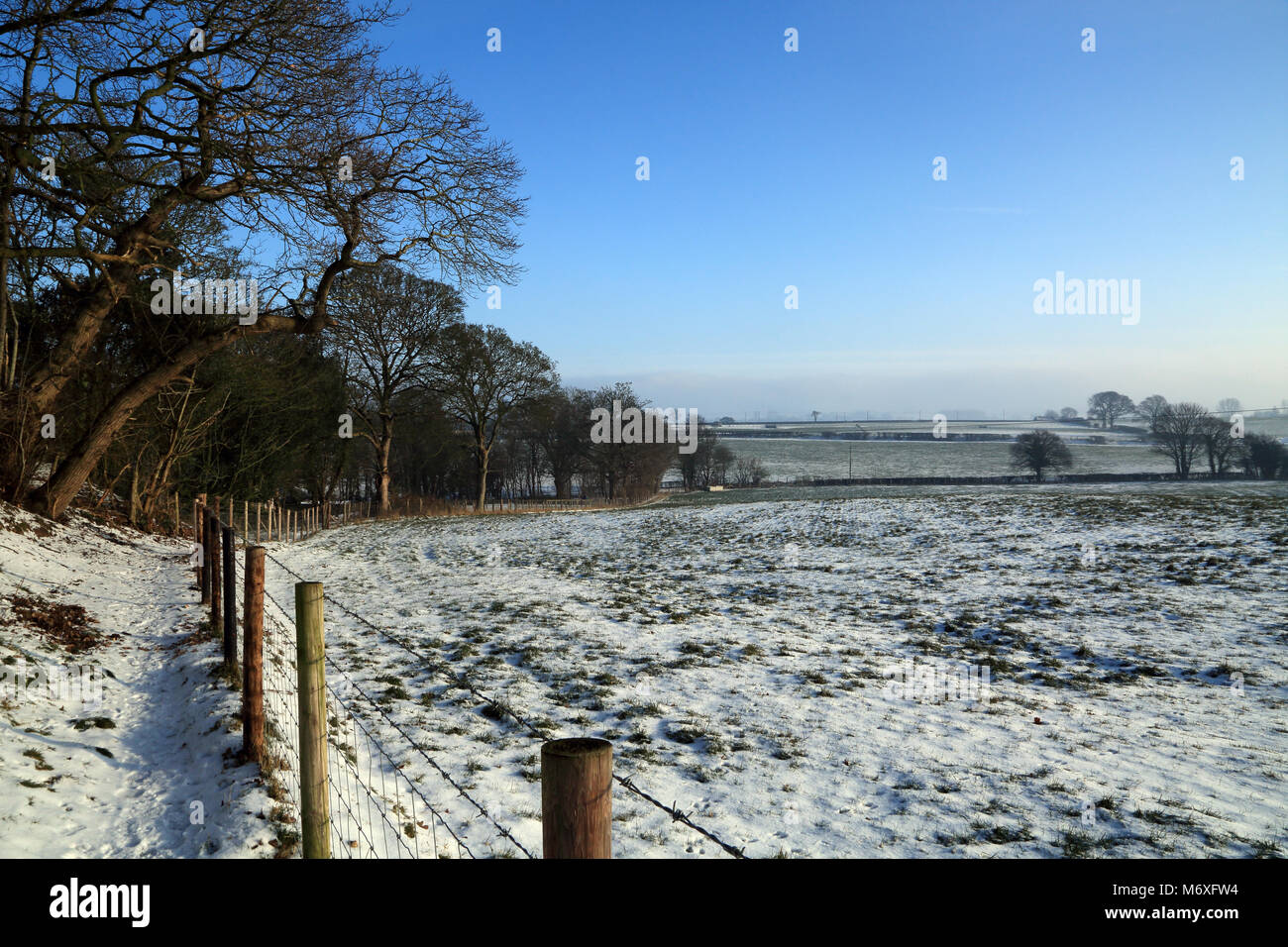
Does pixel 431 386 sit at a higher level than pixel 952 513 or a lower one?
higher

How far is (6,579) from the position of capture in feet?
31.7

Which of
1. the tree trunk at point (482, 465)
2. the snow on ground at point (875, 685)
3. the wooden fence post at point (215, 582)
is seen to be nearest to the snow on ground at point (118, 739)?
the wooden fence post at point (215, 582)

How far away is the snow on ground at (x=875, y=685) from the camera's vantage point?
5.07 m

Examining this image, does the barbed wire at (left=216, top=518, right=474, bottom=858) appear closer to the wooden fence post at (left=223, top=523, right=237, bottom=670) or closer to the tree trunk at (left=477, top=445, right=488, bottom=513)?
the wooden fence post at (left=223, top=523, right=237, bottom=670)

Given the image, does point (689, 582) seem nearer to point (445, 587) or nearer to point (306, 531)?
point (445, 587)

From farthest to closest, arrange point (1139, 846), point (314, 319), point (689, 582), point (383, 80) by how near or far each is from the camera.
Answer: point (314, 319)
point (689, 582)
point (383, 80)
point (1139, 846)

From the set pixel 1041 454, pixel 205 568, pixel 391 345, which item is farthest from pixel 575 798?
pixel 1041 454

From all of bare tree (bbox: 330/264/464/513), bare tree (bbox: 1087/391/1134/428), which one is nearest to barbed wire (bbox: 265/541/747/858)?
bare tree (bbox: 330/264/464/513)

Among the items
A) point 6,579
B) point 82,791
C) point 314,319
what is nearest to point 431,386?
point 314,319

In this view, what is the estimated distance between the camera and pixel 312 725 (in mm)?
3766

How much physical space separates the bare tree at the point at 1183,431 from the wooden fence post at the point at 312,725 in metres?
71.0

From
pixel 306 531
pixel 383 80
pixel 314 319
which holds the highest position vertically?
pixel 383 80

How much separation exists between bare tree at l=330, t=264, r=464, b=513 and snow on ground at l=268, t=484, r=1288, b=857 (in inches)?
738

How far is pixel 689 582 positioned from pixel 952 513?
43.6 ft
